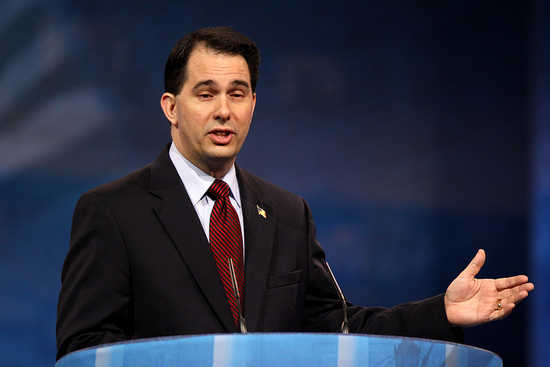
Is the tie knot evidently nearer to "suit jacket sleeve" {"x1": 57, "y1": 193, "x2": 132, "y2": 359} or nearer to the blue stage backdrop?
"suit jacket sleeve" {"x1": 57, "y1": 193, "x2": 132, "y2": 359}

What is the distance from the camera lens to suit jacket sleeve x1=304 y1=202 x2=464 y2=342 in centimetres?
168

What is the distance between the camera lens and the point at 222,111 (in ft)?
5.61

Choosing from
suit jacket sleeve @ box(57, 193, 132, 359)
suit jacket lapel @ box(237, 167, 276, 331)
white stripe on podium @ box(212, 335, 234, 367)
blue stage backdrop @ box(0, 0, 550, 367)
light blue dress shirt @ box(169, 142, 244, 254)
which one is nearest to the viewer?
white stripe on podium @ box(212, 335, 234, 367)

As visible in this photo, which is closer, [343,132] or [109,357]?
[109,357]

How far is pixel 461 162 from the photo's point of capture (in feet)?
11.7

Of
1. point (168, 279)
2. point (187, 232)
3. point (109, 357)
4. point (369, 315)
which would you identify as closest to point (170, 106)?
point (187, 232)

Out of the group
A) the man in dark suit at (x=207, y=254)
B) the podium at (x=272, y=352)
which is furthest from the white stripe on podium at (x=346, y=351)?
the man in dark suit at (x=207, y=254)

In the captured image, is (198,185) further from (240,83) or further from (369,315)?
(369,315)

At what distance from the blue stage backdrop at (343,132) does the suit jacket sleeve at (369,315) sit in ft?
4.41

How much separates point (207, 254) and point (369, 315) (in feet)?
1.40

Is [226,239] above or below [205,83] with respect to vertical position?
below

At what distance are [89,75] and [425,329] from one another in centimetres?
184

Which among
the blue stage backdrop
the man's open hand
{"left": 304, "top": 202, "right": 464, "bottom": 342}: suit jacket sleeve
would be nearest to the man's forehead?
{"left": 304, "top": 202, "right": 464, "bottom": 342}: suit jacket sleeve

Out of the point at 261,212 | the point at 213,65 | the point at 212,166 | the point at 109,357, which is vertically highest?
the point at 213,65
